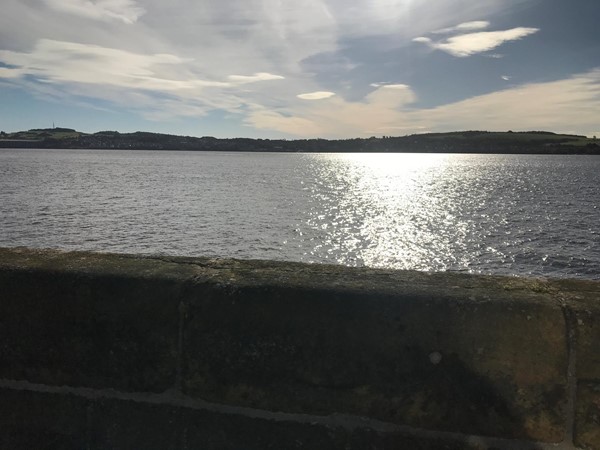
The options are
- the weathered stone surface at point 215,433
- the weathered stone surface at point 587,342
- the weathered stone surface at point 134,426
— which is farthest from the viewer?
the weathered stone surface at point 134,426

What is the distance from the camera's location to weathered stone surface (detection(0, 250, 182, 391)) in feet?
6.48

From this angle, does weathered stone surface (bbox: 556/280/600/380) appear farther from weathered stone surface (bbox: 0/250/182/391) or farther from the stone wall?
weathered stone surface (bbox: 0/250/182/391)

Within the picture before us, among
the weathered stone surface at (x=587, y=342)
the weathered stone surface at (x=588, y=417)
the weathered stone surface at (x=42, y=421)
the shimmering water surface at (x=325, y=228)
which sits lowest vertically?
the shimmering water surface at (x=325, y=228)

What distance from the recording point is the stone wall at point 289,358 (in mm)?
1745

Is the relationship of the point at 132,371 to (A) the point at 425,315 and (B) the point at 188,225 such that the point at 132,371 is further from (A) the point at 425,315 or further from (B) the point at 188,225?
(B) the point at 188,225

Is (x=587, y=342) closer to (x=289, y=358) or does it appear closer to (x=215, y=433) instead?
(x=289, y=358)

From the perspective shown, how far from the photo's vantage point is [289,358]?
6.15 ft

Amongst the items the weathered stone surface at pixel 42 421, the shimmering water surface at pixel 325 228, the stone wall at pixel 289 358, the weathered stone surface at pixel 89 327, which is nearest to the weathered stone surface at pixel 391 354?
the stone wall at pixel 289 358

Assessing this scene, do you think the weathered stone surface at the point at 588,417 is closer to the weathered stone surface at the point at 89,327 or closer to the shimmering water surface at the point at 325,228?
the weathered stone surface at the point at 89,327

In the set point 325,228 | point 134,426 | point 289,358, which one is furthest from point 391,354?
point 325,228

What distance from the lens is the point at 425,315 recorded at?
178cm

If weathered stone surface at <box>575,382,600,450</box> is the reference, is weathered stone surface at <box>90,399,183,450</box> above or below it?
below

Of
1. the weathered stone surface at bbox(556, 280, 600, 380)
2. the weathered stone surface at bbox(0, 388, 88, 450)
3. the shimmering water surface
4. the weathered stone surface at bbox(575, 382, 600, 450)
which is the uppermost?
the weathered stone surface at bbox(556, 280, 600, 380)

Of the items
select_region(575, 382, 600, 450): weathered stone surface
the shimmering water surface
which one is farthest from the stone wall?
Result: the shimmering water surface
